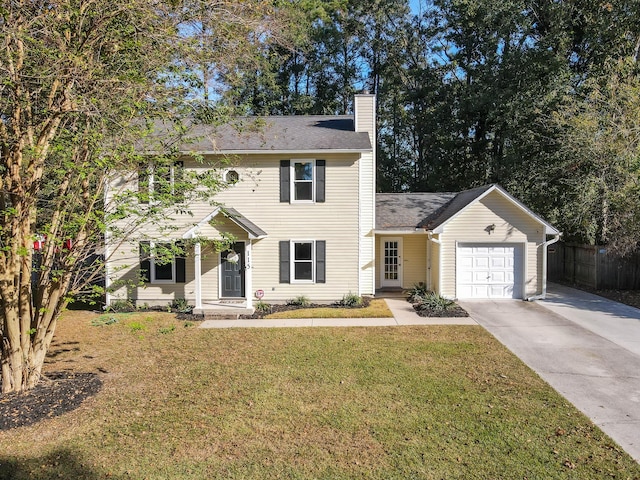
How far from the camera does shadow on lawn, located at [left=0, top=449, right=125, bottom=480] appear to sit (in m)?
4.38

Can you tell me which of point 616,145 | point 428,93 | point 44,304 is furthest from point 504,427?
point 428,93

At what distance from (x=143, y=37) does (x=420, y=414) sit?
6986 mm

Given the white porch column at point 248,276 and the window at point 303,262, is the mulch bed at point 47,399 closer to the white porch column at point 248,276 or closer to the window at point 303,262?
the white porch column at point 248,276

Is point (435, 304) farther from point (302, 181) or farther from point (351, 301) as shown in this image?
point (302, 181)

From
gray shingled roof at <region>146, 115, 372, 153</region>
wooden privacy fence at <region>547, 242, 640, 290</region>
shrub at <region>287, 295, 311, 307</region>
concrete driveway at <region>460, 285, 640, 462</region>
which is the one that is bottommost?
concrete driveway at <region>460, 285, 640, 462</region>

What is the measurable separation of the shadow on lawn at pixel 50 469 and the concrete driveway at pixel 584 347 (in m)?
6.05

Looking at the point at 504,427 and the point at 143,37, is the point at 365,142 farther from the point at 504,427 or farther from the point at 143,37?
the point at 504,427

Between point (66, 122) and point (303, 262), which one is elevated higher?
point (66, 122)

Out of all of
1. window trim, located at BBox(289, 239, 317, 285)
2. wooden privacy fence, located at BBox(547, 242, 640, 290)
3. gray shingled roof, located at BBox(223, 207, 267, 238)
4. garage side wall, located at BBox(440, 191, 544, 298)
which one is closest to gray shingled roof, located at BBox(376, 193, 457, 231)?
garage side wall, located at BBox(440, 191, 544, 298)

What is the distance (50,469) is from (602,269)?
1810cm

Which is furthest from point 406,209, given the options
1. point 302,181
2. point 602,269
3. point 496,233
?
point 602,269

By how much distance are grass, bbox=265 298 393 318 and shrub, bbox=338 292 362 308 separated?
1.42 feet

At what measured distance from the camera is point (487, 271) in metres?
14.3

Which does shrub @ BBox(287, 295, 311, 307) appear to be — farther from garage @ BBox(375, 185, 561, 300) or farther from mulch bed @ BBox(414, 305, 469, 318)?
mulch bed @ BBox(414, 305, 469, 318)
